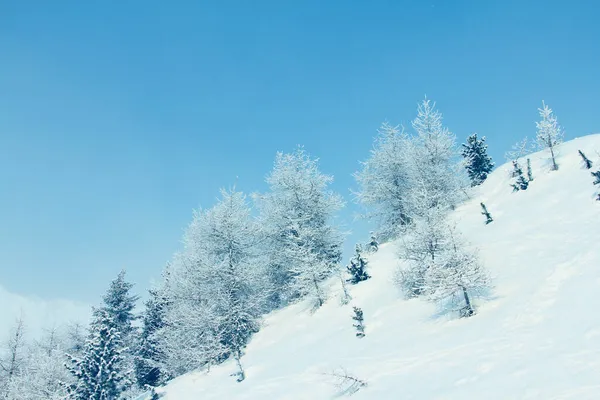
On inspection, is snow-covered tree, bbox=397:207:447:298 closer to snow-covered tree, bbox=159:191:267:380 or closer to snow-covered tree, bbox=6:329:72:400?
snow-covered tree, bbox=159:191:267:380

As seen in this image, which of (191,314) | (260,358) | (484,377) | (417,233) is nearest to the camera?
(484,377)

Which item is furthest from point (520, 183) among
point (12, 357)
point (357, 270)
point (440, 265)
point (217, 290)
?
point (12, 357)

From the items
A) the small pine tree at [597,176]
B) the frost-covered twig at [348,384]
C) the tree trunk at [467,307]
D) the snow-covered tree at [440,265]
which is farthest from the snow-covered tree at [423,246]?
the small pine tree at [597,176]

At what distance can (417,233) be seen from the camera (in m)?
15.8

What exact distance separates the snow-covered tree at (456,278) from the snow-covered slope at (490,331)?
0.61 metres

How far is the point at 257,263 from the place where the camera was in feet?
80.2

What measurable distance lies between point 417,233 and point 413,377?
7.42 meters

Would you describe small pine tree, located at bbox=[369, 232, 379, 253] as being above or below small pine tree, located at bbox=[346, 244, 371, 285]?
above

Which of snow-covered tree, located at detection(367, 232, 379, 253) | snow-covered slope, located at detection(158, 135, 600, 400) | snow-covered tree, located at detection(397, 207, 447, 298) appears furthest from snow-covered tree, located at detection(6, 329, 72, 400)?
snow-covered tree, located at detection(397, 207, 447, 298)

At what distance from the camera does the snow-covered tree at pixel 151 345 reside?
27.1 m

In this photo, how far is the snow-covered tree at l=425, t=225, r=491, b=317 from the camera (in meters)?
12.5

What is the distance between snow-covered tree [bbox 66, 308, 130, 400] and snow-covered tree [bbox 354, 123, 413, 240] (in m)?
18.9

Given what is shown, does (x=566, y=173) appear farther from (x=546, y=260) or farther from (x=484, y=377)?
(x=484, y=377)

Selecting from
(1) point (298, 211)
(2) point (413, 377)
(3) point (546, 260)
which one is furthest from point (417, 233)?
(1) point (298, 211)
